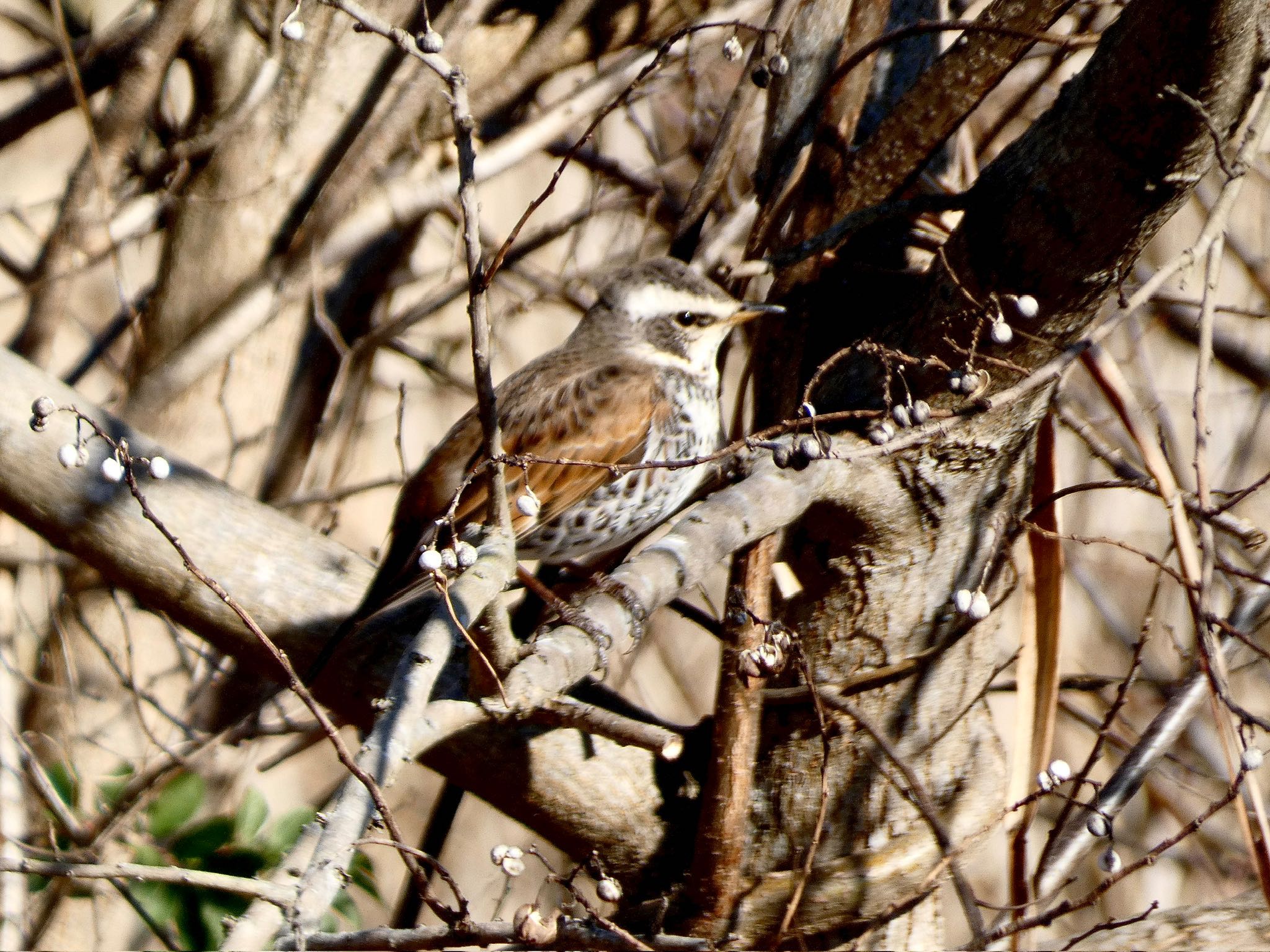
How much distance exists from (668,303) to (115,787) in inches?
84.6

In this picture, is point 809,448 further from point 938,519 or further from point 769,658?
point 938,519

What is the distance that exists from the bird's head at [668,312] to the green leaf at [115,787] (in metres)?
1.84

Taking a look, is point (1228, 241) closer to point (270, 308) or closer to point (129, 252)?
point (270, 308)

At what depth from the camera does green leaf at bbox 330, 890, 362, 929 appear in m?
3.20

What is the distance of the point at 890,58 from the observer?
2879mm

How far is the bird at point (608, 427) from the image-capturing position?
3.00 metres

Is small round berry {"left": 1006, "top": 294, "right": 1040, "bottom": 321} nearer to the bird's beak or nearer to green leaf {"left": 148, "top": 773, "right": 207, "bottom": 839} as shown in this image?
the bird's beak

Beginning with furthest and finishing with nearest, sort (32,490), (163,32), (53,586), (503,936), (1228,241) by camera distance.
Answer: (1228,241) → (53,586) → (163,32) → (32,490) → (503,936)

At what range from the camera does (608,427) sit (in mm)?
3162

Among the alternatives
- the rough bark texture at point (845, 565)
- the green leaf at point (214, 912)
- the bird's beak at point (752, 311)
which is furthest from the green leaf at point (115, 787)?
the bird's beak at point (752, 311)

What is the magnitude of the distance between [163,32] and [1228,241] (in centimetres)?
390

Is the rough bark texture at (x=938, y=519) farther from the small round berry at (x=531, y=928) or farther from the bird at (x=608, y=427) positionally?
the small round berry at (x=531, y=928)

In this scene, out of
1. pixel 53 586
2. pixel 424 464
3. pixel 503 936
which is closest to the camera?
pixel 503 936

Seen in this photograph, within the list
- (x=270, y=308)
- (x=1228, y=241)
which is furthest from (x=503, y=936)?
(x=1228, y=241)
